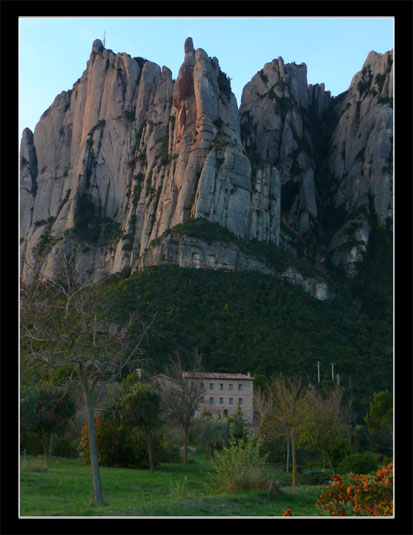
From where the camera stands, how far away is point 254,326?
54344 mm

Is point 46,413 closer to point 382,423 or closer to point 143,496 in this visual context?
point 143,496

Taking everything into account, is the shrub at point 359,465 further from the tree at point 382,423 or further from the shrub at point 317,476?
the tree at point 382,423

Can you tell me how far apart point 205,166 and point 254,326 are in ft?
83.2

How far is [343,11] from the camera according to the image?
4.77 meters

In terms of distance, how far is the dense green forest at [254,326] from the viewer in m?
49.2

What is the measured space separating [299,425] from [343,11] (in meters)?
19.1

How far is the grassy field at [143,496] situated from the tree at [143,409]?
1598 millimetres

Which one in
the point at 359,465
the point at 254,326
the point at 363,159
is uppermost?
the point at 363,159

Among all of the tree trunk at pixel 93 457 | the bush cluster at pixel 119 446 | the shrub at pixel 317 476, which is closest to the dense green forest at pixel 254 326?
the bush cluster at pixel 119 446

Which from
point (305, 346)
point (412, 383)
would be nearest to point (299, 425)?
point (412, 383)

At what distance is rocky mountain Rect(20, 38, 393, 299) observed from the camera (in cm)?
7244

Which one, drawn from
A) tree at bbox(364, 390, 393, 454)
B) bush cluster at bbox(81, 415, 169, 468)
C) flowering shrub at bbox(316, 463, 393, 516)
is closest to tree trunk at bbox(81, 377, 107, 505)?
flowering shrub at bbox(316, 463, 393, 516)

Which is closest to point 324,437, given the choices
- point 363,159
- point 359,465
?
point 359,465

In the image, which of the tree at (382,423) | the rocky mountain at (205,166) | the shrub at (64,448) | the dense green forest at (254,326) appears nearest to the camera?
the shrub at (64,448)
